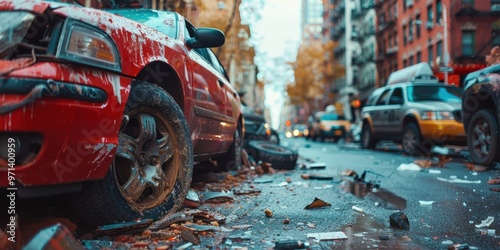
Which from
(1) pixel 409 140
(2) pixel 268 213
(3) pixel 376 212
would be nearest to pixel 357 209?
(3) pixel 376 212

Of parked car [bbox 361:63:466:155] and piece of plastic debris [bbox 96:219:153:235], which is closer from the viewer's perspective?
piece of plastic debris [bbox 96:219:153:235]

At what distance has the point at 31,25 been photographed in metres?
2.45

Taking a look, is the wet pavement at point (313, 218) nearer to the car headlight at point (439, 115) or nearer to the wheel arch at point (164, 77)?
the wheel arch at point (164, 77)

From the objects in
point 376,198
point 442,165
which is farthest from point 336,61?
point 376,198

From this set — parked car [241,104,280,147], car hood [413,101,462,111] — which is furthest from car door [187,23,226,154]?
car hood [413,101,462,111]

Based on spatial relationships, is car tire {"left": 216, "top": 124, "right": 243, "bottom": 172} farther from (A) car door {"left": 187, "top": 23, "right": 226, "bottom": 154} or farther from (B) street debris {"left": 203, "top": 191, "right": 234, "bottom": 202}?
(B) street debris {"left": 203, "top": 191, "right": 234, "bottom": 202}

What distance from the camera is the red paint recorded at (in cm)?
222

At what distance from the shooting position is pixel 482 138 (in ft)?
22.3

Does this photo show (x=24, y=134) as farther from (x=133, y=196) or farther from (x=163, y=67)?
(x=163, y=67)

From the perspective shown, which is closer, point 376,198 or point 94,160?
point 94,160

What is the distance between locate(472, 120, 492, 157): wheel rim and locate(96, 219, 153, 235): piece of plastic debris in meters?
5.61

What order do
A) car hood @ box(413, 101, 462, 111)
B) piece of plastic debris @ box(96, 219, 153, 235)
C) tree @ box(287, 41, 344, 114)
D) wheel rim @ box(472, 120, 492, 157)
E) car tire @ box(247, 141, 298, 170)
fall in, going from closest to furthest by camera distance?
1. piece of plastic debris @ box(96, 219, 153, 235)
2. wheel rim @ box(472, 120, 492, 157)
3. car tire @ box(247, 141, 298, 170)
4. car hood @ box(413, 101, 462, 111)
5. tree @ box(287, 41, 344, 114)

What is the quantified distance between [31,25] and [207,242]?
1635 millimetres

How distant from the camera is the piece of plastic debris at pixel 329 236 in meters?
2.92
